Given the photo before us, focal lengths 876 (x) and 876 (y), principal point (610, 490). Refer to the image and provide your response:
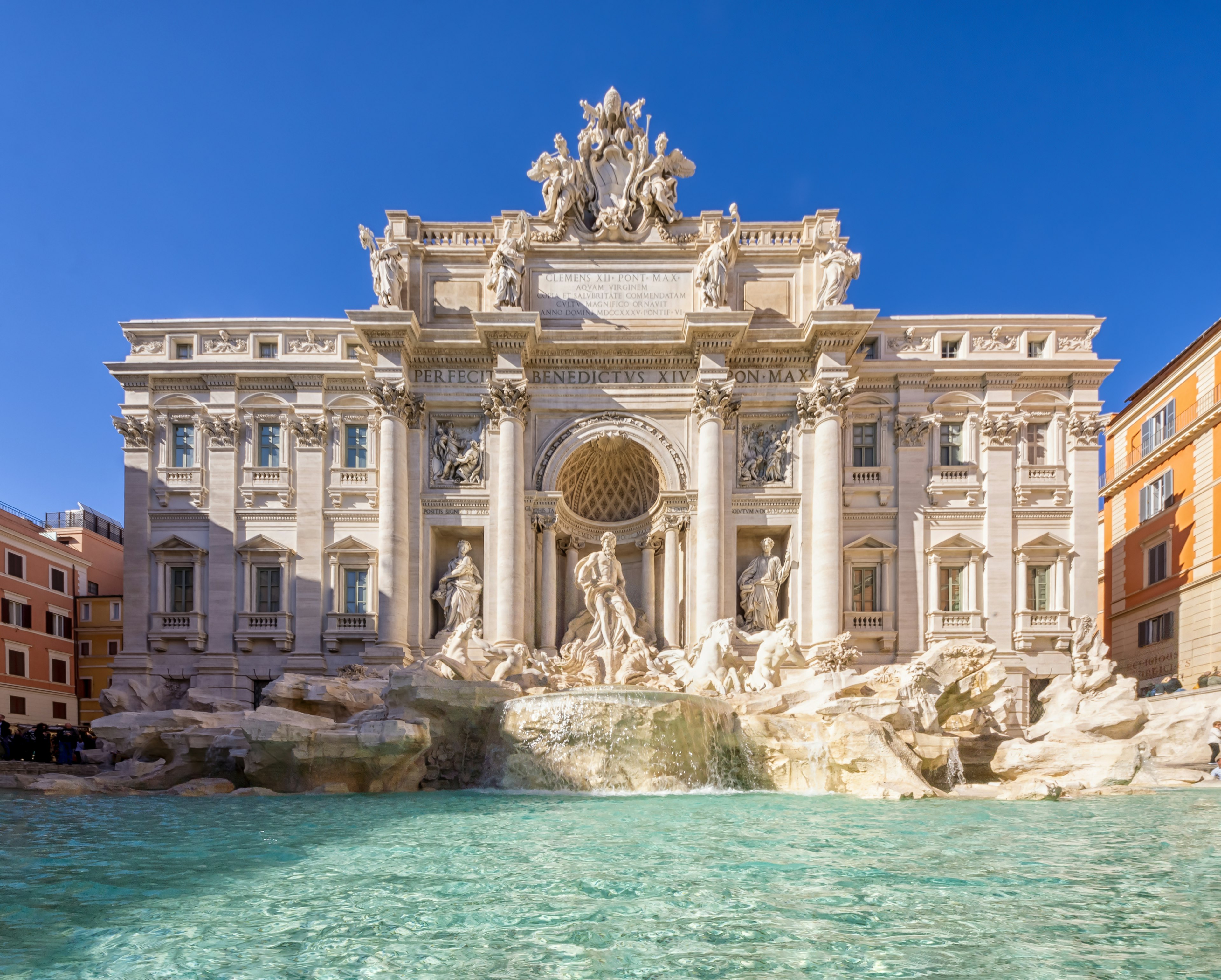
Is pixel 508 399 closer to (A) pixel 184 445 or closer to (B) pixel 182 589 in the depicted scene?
(A) pixel 184 445

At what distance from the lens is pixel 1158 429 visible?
2933 cm

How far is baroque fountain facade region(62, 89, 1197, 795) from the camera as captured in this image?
2416 centimetres

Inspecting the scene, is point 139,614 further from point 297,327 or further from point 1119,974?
point 1119,974

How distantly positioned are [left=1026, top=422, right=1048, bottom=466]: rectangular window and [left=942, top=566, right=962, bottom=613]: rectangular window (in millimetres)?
3939

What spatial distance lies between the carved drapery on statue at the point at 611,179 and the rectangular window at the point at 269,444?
9.59m

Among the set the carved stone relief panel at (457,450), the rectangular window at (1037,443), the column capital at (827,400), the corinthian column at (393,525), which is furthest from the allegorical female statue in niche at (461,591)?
the rectangular window at (1037,443)

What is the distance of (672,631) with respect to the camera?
2461 cm

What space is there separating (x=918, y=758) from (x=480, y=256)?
1796cm

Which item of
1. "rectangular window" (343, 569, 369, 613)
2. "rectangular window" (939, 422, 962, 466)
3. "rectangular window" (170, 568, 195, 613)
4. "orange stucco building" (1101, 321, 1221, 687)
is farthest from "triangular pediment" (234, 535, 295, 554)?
"orange stucco building" (1101, 321, 1221, 687)

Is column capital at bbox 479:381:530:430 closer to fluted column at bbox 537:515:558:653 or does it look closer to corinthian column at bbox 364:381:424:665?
corinthian column at bbox 364:381:424:665

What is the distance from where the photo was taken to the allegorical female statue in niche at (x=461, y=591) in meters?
24.2

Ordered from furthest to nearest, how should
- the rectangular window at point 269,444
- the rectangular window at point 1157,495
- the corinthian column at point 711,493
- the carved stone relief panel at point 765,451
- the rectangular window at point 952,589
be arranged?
the rectangular window at point 1157,495
the rectangular window at point 269,444
the rectangular window at point 952,589
the carved stone relief panel at point 765,451
the corinthian column at point 711,493

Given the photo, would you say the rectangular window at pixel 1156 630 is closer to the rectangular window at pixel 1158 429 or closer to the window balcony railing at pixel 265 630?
the rectangular window at pixel 1158 429

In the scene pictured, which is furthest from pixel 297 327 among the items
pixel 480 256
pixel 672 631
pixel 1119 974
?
pixel 1119 974
